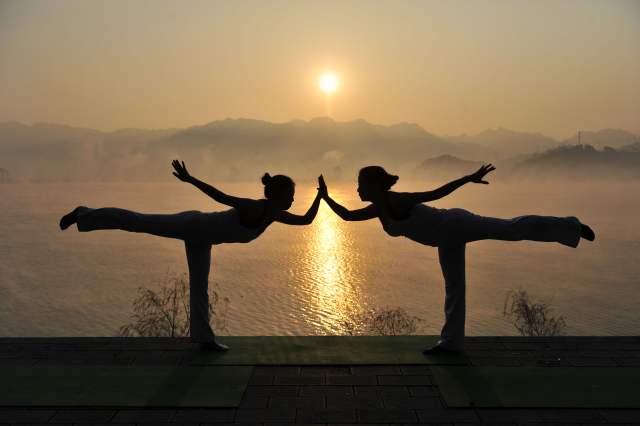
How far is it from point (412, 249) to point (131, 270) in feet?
145

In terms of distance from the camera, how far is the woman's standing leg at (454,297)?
5.96 meters

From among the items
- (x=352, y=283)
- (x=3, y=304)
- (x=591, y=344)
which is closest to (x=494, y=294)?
(x=352, y=283)

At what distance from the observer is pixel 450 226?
5.74m

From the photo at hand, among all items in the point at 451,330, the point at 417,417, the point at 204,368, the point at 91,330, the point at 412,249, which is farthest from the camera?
the point at 412,249

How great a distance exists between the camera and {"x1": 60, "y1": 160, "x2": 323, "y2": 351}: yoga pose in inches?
225

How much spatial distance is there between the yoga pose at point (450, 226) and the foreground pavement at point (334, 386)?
18.9 inches

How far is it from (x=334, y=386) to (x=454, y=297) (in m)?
1.69

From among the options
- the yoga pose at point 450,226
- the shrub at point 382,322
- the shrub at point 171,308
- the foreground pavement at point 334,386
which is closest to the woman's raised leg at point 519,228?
the yoga pose at point 450,226

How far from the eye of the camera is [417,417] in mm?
4508

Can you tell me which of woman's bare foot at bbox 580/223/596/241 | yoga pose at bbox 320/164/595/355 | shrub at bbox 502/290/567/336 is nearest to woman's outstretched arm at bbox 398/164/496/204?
yoga pose at bbox 320/164/595/355

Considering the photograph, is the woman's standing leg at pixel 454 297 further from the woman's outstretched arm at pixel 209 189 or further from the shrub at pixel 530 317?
the shrub at pixel 530 317

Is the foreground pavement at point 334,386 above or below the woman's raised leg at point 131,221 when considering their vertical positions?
below

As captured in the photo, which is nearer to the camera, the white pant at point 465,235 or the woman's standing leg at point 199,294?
the white pant at point 465,235

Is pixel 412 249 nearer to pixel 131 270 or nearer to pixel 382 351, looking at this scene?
pixel 131 270
